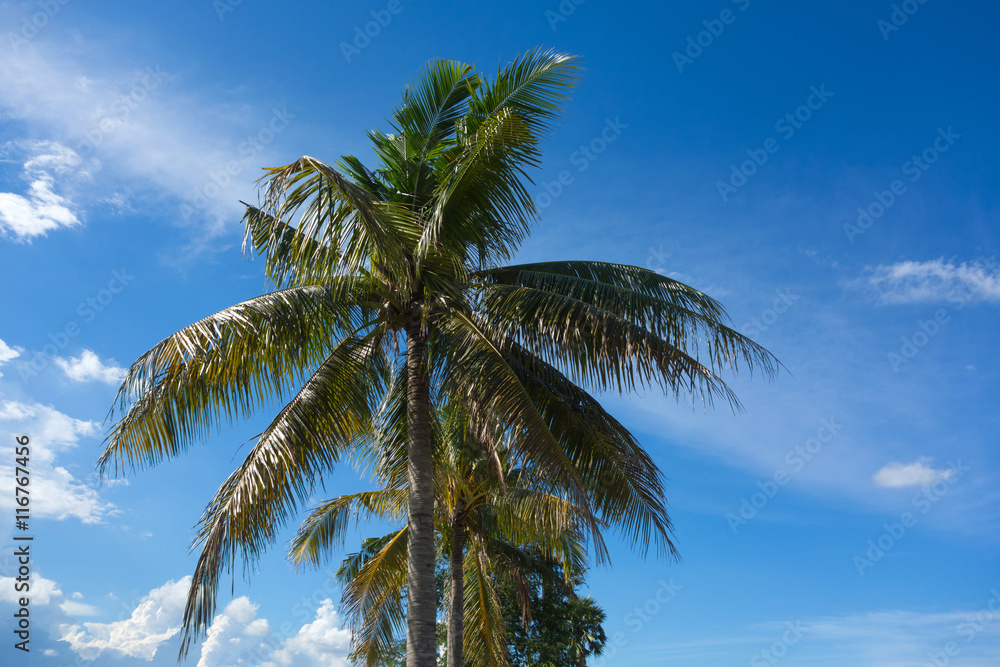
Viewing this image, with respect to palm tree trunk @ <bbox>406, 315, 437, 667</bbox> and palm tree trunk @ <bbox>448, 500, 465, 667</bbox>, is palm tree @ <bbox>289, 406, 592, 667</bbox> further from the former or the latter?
palm tree trunk @ <bbox>406, 315, 437, 667</bbox>

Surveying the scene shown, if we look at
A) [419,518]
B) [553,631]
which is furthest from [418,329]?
[553,631]

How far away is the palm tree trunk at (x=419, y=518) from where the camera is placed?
327 inches

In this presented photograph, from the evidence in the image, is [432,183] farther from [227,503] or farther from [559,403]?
[227,503]

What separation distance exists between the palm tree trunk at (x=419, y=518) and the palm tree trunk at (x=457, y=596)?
6354 mm

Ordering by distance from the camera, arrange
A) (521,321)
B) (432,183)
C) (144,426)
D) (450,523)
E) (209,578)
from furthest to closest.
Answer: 1. (450,523)
2. (432,183)
3. (521,321)
4. (144,426)
5. (209,578)

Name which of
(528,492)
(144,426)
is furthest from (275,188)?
(528,492)

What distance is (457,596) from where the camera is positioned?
15.1 m

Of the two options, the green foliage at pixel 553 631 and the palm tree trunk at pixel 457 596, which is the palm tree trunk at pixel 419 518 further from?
the green foliage at pixel 553 631

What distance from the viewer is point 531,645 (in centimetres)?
2244

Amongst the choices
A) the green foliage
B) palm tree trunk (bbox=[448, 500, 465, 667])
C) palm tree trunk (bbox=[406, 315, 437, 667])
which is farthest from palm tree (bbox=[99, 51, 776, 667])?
the green foliage

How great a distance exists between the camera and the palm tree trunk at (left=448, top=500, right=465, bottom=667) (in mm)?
14688

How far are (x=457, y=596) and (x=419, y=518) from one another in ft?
23.4

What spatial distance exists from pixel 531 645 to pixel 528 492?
1378cm

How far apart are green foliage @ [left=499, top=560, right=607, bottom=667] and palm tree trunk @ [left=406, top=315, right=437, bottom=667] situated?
1412 cm
